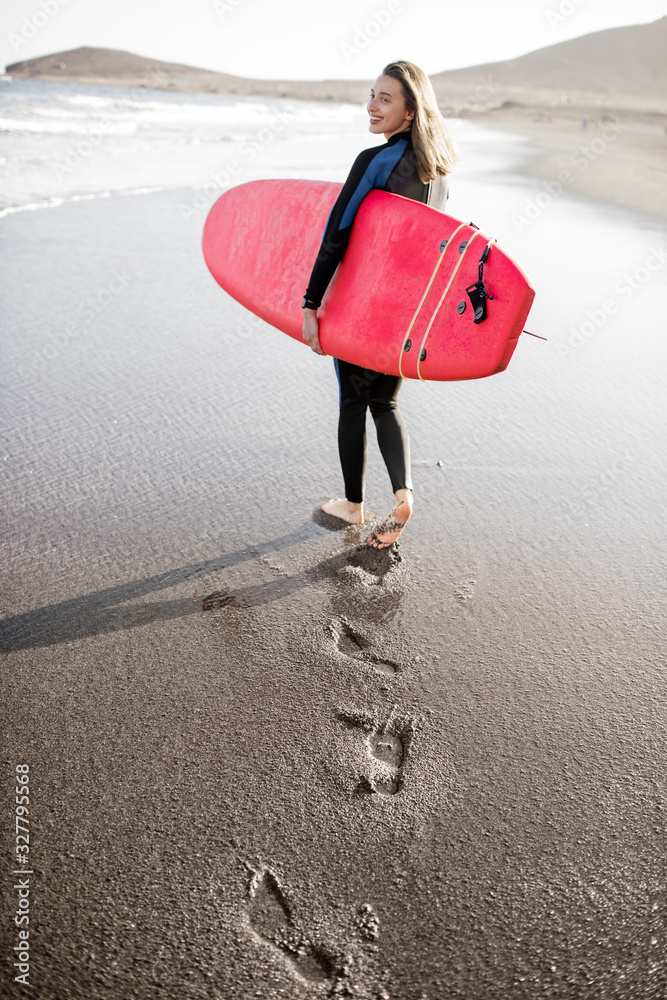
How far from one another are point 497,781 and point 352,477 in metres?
1.42

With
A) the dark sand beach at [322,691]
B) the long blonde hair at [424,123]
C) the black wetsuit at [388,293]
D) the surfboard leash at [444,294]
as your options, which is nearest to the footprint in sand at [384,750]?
the dark sand beach at [322,691]

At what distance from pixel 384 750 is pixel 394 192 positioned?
1.91m

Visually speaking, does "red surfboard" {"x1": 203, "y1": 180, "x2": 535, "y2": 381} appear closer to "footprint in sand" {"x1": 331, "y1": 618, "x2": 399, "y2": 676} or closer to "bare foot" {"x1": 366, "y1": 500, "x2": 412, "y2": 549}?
"bare foot" {"x1": 366, "y1": 500, "x2": 412, "y2": 549}

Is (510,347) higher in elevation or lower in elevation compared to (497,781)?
higher

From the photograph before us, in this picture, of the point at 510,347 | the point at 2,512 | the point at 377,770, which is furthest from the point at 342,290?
the point at 377,770

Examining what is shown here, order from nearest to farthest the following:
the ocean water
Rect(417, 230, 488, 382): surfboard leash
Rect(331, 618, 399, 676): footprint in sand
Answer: Rect(331, 618, 399, 676): footprint in sand, Rect(417, 230, 488, 382): surfboard leash, the ocean water

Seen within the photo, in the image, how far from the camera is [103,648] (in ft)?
7.44

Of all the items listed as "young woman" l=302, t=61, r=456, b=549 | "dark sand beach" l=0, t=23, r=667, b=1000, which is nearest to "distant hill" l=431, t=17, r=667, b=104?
"dark sand beach" l=0, t=23, r=667, b=1000

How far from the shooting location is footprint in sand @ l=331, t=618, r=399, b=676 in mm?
2252

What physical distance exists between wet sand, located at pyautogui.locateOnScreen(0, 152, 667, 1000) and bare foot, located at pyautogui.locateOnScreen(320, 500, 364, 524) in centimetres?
7

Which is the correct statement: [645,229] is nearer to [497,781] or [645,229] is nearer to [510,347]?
[510,347]

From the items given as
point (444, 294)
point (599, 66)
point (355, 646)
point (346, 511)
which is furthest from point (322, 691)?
point (599, 66)

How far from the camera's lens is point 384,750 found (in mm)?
1944

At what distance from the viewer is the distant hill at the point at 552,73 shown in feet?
A: 342
